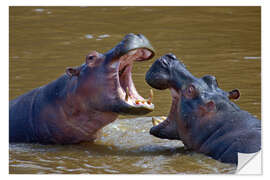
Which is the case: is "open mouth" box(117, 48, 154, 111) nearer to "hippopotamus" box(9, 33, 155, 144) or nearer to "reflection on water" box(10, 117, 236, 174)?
"hippopotamus" box(9, 33, 155, 144)

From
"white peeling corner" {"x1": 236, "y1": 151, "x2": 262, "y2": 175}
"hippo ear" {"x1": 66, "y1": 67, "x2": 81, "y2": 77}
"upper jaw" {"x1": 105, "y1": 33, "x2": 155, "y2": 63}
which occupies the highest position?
"upper jaw" {"x1": 105, "y1": 33, "x2": 155, "y2": 63}

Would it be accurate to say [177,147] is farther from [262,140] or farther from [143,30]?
Answer: [143,30]

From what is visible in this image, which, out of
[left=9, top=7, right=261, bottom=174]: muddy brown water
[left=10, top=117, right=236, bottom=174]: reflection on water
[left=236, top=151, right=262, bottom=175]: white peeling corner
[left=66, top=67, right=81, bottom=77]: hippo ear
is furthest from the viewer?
[left=66, top=67, right=81, bottom=77]: hippo ear

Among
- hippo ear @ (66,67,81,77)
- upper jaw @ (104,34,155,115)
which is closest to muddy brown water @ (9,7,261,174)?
upper jaw @ (104,34,155,115)

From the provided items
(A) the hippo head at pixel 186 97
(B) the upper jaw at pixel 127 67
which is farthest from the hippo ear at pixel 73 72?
(A) the hippo head at pixel 186 97

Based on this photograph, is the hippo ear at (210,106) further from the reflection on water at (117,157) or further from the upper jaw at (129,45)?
the upper jaw at (129,45)

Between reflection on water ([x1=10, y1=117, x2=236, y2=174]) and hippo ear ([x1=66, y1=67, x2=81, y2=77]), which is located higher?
hippo ear ([x1=66, y1=67, x2=81, y2=77])

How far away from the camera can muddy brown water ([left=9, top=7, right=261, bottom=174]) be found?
602 cm

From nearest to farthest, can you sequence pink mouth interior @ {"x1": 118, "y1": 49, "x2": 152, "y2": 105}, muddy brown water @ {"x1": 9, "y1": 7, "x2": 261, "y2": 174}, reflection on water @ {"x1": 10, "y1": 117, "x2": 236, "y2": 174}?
reflection on water @ {"x1": 10, "y1": 117, "x2": 236, "y2": 174} < muddy brown water @ {"x1": 9, "y1": 7, "x2": 261, "y2": 174} < pink mouth interior @ {"x1": 118, "y1": 49, "x2": 152, "y2": 105}
